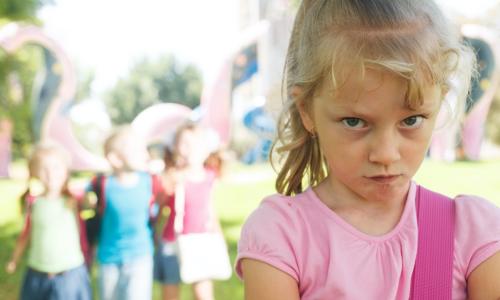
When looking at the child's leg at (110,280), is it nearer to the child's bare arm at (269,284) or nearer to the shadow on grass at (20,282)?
the shadow on grass at (20,282)

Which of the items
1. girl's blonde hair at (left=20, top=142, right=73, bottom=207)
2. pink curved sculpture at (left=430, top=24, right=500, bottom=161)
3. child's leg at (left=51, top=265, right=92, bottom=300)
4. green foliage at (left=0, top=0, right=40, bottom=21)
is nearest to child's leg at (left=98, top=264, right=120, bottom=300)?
child's leg at (left=51, top=265, right=92, bottom=300)

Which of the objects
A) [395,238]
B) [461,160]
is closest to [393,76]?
[395,238]

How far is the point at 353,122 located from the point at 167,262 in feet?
12.5

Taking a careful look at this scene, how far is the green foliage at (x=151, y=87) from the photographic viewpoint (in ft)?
108

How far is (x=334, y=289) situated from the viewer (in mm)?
1249

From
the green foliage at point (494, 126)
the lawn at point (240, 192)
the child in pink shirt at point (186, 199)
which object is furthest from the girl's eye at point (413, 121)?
the green foliage at point (494, 126)

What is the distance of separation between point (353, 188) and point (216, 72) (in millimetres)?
11903

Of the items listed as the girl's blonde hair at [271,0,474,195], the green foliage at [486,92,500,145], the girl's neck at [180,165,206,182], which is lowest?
the green foliage at [486,92,500,145]

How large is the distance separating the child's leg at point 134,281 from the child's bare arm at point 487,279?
3.56 metres

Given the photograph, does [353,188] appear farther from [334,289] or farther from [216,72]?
[216,72]

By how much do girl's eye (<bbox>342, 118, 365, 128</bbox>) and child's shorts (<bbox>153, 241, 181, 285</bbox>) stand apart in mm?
3753

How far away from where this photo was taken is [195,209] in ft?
16.4

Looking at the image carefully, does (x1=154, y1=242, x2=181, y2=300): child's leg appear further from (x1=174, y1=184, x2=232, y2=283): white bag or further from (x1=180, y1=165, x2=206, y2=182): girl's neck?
(x1=180, y1=165, x2=206, y2=182): girl's neck

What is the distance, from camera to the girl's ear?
1370mm
